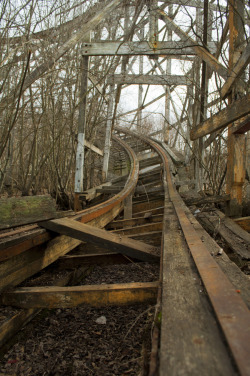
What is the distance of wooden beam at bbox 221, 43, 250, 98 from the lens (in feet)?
A: 9.60

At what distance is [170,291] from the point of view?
3.70ft

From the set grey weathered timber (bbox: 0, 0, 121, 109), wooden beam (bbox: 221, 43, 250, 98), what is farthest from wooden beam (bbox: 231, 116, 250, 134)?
grey weathered timber (bbox: 0, 0, 121, 109)

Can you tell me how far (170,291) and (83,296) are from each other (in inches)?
28.0

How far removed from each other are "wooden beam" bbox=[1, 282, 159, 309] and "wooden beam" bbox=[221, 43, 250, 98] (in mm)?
2607

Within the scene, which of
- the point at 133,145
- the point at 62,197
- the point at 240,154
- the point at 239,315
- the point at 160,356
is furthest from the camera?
the point at 133,145

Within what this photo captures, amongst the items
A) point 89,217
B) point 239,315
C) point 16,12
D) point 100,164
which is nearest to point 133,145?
point 100,164

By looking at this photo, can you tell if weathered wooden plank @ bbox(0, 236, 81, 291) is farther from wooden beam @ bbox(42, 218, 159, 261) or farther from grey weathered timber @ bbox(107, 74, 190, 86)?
grey weathered timber @ bbox(107, 74, 190, 86)

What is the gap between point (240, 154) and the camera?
358 centimetres

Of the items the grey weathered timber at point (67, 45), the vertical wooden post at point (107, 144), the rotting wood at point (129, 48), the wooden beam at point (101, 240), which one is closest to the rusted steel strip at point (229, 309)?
the wooden beam at point (101, 240)

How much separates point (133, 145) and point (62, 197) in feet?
25.8

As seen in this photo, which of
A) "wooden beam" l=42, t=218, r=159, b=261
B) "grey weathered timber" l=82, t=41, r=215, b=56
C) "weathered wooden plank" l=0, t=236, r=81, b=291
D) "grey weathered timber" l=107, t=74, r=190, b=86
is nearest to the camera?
"weathered wooden plank" l=0, t=236, r=81, b=291

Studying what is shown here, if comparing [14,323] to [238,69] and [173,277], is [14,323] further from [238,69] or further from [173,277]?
[238,69]

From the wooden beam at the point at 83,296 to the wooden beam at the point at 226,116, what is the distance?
6.88 feet

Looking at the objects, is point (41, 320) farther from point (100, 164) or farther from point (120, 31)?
point (120, 31)
